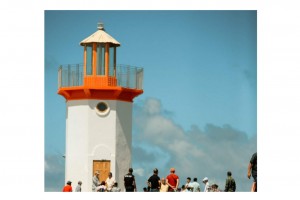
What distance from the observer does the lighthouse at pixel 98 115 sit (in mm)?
52688

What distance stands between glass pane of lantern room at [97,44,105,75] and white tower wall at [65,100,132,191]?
1.51 meters

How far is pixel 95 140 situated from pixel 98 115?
43.2 inches

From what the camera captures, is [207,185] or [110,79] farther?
[110,79]

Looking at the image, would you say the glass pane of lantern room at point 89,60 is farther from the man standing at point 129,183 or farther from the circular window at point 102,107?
the man standing at point 129,183

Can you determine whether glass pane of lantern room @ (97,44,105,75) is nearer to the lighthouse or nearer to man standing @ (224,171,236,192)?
the lighthouse

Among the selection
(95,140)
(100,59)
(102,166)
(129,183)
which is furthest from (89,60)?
(129,183)

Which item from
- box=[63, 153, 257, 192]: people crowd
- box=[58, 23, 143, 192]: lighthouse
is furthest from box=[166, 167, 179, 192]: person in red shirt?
box=[58, 23, 143, 192]: lighthouse

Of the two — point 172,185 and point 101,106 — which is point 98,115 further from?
point 172,185

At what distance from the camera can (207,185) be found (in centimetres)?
4350

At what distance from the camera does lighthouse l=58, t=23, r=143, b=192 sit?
5269 cm
